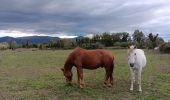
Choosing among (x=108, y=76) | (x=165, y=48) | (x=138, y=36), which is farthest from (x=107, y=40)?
(x=108, y=76)

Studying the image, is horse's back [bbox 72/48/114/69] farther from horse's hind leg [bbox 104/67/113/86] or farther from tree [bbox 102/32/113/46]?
tree [bbox 102/32/113/46]

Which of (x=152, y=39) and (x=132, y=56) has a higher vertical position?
(x=152, y=39)

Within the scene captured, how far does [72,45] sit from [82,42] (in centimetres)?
163

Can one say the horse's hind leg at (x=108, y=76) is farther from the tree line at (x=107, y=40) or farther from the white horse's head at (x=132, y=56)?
the tree line at (x=107, y=40)

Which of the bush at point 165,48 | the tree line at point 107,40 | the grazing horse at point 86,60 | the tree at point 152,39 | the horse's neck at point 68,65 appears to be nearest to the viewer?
the grazing horse at point 86,60

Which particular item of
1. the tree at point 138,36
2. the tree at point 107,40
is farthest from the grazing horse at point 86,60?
the tree at point 107,40

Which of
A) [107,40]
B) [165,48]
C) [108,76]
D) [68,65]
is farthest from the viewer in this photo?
[107,40]

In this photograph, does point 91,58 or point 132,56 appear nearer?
point 132,56

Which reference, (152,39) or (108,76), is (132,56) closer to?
(108,76)

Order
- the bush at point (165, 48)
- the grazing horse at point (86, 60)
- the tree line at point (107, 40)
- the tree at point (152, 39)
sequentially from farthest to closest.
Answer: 1. the tree line at point (107, 40)
2. the tree at point (152, 39)
3. the bush at point (165, 48)
4. the grazing horse at point (86, 60)

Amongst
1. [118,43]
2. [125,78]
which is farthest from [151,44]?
[125,78]

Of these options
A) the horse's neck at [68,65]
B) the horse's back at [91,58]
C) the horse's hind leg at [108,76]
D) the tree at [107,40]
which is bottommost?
the horse's hind leg at [108,76]

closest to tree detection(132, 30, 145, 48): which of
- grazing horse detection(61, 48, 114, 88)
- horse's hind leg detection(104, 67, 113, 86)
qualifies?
horse's hind leg detection(104, 67, 113, 86)

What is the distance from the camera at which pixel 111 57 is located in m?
11.0
